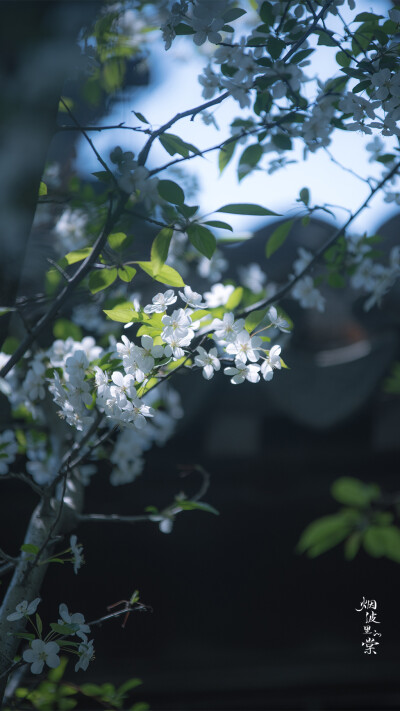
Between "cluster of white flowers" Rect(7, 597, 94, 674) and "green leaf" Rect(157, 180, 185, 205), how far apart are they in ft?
2.31

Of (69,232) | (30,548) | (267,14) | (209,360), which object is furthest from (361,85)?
(30,548)

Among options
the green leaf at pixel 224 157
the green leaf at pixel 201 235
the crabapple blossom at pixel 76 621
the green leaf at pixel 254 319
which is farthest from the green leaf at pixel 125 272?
the crabapple blossom at pixel 76 621

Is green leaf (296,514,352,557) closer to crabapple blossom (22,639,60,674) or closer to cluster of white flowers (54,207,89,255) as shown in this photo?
crabapple blossom (22,639,60,674)

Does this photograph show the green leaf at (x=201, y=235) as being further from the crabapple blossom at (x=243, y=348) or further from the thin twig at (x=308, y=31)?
the thin twig at (x=308, y=31)

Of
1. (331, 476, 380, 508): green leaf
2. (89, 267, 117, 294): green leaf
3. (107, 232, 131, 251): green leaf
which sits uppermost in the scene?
(107, 232, 131, 251): green leaf

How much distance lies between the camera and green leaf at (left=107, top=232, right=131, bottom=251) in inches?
36.3

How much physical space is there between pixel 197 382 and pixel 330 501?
767 millimetres

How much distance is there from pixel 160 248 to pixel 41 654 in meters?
0.70

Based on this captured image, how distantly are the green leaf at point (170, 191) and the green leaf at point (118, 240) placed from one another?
105 mm

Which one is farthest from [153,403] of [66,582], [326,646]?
[326,646]

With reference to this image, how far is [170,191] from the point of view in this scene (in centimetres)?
87

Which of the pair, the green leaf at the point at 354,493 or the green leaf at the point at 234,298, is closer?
the green leaf at the point at 354,493

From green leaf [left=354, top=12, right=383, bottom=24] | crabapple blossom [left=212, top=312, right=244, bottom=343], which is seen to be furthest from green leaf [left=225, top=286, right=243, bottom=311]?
green leaf [left=354, top=12, right=383, bottom=24]

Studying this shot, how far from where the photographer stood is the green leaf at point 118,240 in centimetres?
92
